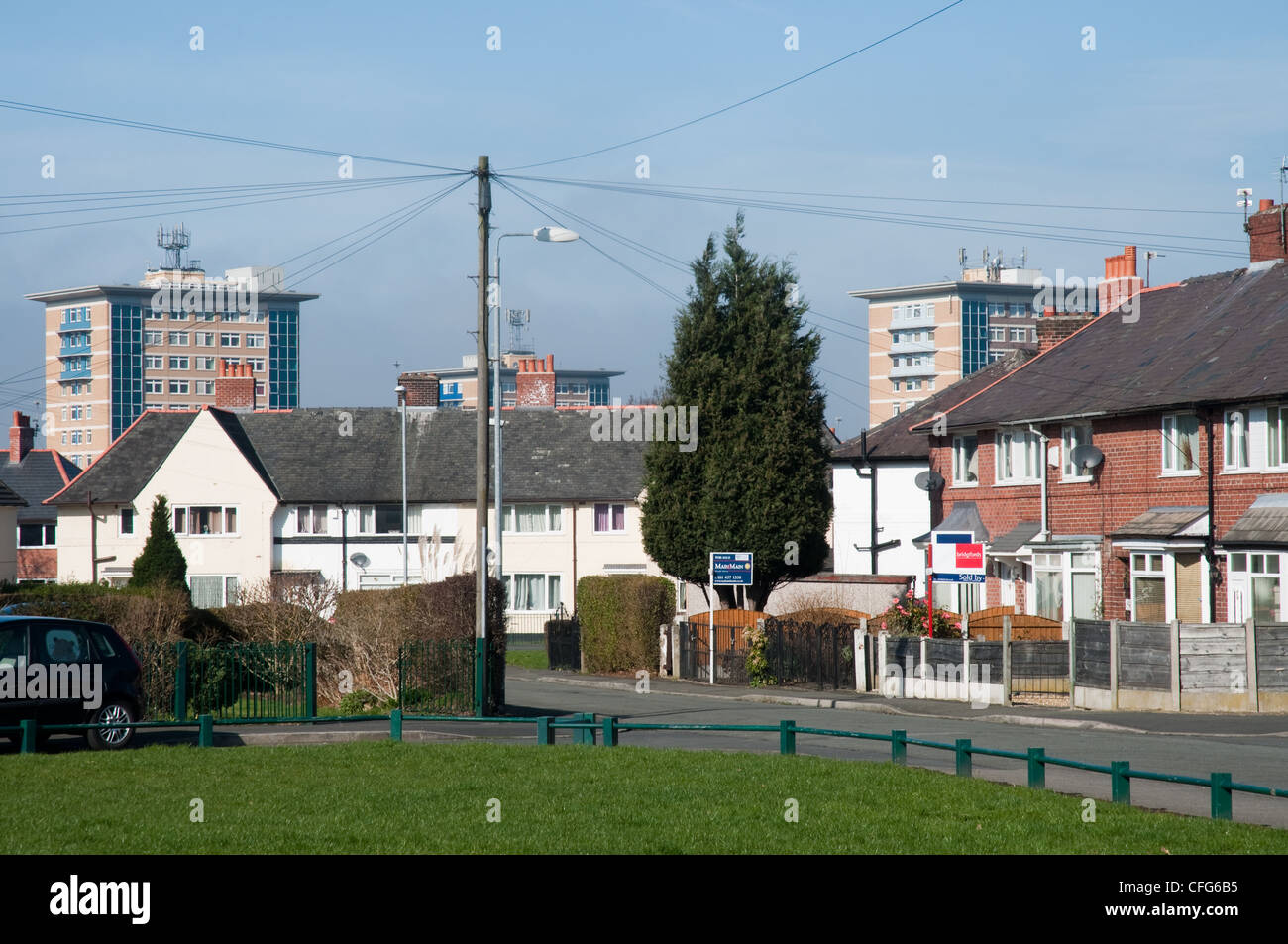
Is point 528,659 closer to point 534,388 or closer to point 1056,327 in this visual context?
point 1056,327

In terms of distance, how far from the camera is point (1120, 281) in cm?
3816

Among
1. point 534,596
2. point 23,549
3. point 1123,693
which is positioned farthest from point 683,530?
point 23,549

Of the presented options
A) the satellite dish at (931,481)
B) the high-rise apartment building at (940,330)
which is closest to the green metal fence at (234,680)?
the satellite dish at (931,481)

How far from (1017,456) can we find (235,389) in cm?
4335

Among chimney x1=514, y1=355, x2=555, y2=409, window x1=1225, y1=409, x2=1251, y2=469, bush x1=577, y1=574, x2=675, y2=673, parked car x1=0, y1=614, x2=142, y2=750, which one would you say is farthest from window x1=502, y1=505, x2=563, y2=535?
parked car x1=0, y1=614, x2=142, y2=750

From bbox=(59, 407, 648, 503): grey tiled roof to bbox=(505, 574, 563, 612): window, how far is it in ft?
→ 11.5

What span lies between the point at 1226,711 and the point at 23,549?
6055 cm

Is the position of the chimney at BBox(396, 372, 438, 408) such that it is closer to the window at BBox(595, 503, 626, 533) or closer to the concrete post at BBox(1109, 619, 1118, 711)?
the window at BBox(595, 503, 626, 533)

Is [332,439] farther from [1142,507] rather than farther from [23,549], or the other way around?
[1142,507]

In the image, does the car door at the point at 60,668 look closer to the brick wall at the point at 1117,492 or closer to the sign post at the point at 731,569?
the sign post at the point at 731,569

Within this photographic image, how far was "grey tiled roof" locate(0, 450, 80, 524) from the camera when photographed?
6944 centimetres

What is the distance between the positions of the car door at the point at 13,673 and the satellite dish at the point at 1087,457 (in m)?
22.1

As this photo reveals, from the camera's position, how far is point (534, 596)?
6022 centimetres

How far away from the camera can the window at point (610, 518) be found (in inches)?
2346
